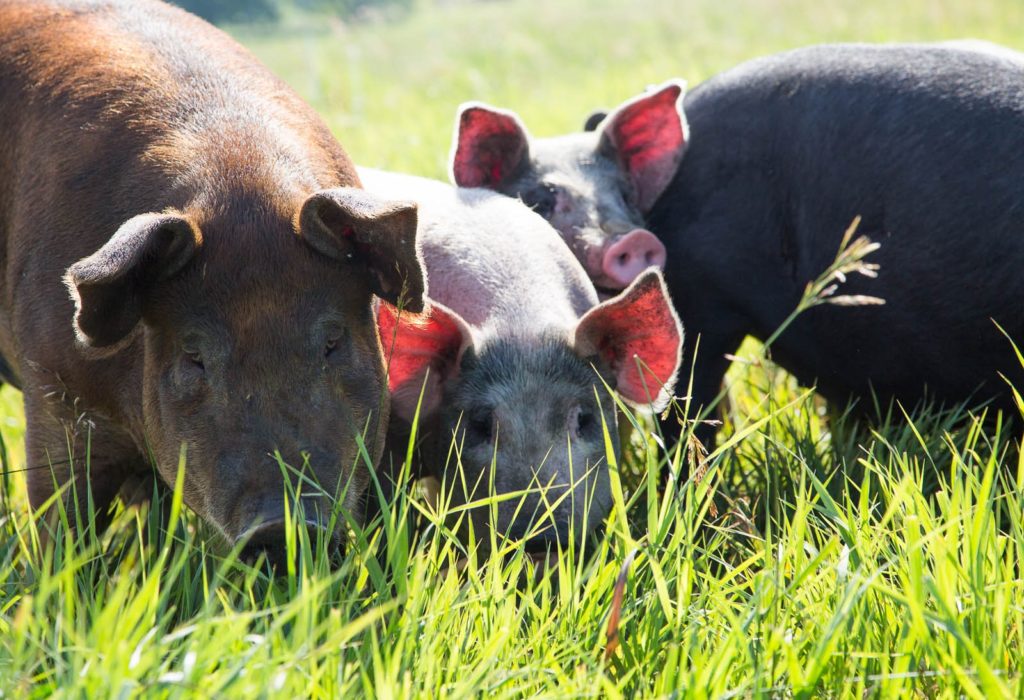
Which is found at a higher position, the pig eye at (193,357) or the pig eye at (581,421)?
the pig eye at (193,357)

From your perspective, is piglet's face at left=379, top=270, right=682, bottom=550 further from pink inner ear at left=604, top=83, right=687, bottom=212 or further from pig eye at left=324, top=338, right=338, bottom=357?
pink inner ear at left=604, top=83, right=687, bottom=212

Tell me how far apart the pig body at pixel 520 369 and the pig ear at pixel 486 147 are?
72 centimetres

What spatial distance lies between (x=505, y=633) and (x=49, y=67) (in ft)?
6.88

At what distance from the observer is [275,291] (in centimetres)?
281

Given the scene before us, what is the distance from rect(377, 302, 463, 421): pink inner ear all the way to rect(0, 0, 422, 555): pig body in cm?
27

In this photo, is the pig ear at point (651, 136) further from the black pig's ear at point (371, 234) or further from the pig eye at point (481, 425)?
the black pig's ear at point (371, 234)

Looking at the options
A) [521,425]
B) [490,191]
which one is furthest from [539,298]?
[490,191]

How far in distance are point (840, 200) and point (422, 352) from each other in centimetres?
149

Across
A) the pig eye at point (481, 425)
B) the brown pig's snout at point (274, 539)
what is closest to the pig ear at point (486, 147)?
the pig eye at point (481, 425)

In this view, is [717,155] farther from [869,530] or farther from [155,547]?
A: [155,547]

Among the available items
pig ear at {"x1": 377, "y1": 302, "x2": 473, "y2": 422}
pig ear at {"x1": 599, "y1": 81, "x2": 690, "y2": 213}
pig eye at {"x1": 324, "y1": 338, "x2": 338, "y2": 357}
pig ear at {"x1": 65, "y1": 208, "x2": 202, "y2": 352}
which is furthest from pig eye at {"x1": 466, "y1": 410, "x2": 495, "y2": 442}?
pig ear at {"x1": 599, "y1": 81, "x2": 690, "y2": 213}

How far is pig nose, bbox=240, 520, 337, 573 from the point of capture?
2.55 metres

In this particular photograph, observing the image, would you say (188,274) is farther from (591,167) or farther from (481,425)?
(591,167)

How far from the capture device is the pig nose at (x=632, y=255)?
4.18m
